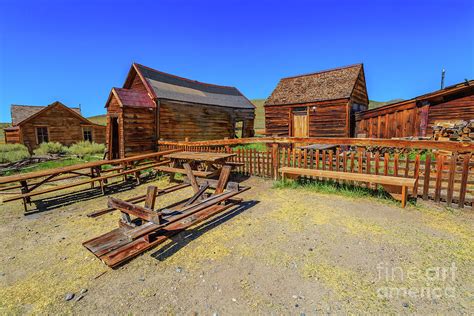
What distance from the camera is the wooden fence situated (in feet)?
15.4

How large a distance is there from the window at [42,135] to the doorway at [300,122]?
20.8m

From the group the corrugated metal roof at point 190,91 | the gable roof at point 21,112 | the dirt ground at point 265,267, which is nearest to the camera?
the dirt ground at point 265,267

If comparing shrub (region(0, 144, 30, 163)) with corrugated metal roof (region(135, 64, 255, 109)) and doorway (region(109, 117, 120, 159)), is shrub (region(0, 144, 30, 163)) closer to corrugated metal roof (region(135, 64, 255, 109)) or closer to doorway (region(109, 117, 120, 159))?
doorway (region(109, 117, 120, 159))

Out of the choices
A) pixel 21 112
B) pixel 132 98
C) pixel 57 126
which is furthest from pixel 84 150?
pixel 132 98

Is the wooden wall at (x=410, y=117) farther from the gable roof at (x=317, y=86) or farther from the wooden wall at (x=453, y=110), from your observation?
the gable roof at (x=317, y=86)

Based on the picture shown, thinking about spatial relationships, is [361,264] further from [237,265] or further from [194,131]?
[194,131]

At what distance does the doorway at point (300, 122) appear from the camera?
51.9 ft

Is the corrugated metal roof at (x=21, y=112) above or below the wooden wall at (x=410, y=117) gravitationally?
above

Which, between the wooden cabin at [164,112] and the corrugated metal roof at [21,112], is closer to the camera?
the wooden cabin at [164,112]

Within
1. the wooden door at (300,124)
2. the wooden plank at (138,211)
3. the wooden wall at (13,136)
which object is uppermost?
the wooden door at (300,124)

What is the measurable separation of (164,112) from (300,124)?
8.89 m

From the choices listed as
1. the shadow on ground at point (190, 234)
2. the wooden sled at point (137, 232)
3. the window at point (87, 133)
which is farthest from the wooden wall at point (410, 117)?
the window at point (87, 133)

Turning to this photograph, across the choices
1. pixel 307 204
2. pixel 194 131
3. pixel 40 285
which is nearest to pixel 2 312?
pixel 40 285

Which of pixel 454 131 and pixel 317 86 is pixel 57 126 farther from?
pixel 454 131
